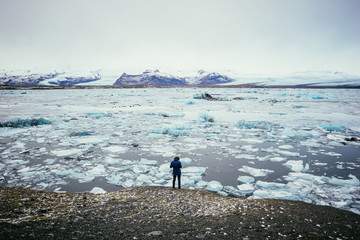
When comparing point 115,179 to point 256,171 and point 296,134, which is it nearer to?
point 256,171

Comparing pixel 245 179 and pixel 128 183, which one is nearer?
pixel 128 183

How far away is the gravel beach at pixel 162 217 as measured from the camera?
8.85 feet

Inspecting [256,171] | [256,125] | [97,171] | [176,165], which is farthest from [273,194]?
[256,125]

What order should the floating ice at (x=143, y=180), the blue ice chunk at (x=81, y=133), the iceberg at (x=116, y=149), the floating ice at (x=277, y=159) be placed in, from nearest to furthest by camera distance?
the floating ice at (x=143, y=180)
the floating ice at (x=277, y=159)
the iceberg at (x=116, y=149)
the blue ice chunk at (x=81, y=133)

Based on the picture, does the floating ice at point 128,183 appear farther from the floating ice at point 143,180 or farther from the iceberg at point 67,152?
the iceberg at point 67,152

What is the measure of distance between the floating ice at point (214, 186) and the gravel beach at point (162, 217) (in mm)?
374

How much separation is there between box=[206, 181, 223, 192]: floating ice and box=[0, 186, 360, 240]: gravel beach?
1.23 feet

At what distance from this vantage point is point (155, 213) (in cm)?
339

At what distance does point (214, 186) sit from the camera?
4.72 meters

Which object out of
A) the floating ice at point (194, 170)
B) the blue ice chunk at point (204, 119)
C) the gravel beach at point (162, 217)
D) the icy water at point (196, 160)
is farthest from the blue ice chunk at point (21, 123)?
the floating ice at point (194, 170)

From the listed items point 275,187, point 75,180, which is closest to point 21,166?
point 75,180

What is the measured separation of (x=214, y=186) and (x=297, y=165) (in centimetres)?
272

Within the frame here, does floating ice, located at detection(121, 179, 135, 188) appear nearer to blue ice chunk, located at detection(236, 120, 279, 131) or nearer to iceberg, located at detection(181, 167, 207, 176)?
iceberg, located at detection(181, 167, 207, 176)

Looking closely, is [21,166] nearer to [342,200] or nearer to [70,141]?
[70,141]
